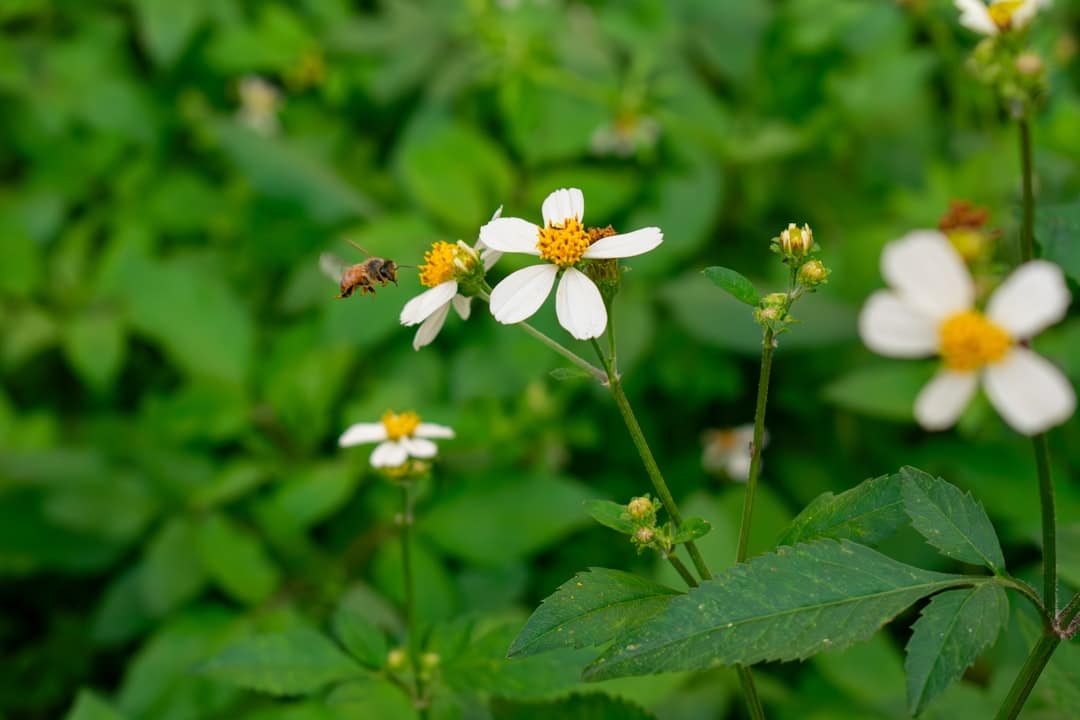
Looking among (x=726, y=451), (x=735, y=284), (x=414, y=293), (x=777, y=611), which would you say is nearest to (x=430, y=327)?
(x=735, y=284)

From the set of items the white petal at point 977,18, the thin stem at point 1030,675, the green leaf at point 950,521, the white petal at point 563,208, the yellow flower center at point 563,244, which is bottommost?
the thin stem at point 1030,675

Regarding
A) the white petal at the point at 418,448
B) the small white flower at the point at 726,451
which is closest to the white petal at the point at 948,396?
the white petal at the point at 418,448

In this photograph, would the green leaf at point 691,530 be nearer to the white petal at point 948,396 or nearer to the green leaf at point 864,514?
the green leaf at point 864,514

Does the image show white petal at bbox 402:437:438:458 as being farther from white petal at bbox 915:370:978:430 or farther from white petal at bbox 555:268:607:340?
white petal at bbox 915:370:978:430

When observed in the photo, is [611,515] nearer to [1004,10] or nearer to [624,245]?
[624,245]

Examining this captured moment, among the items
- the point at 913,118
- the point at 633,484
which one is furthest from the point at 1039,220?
the point at 913,118

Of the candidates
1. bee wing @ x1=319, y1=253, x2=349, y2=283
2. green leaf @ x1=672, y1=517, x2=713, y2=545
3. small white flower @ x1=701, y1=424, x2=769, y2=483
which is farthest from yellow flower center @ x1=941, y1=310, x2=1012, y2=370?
small white flower @ x1=701, y1=424, x2=769, y2=483
